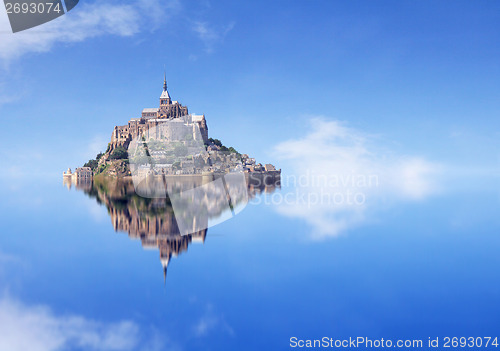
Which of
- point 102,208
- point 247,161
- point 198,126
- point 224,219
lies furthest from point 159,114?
point 224,219

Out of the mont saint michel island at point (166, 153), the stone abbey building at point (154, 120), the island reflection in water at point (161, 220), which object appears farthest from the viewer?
the stone abbey building at point (154, 120)

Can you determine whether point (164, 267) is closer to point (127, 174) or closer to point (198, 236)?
point (198, 236)

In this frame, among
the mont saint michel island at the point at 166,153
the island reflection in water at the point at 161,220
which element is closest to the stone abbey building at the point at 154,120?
the mont saint michel island at the point at 166,153

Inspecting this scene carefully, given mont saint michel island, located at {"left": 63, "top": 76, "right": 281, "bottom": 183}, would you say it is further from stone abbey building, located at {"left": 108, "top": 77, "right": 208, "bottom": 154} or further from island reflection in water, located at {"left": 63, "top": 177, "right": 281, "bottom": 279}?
island reflection in water, located at {"left": 63, "top": 177, "right": 281, "bottom": 279}

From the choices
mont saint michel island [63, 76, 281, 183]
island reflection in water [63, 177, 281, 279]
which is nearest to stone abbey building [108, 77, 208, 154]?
mont saint michel island [63, 76, 281, 183]

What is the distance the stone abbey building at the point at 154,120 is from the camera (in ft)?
428

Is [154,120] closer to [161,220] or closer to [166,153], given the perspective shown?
[166,153]

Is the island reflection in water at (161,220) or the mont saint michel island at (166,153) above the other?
the mont saint michel island at (166,153)

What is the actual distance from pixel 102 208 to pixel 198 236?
937 inches

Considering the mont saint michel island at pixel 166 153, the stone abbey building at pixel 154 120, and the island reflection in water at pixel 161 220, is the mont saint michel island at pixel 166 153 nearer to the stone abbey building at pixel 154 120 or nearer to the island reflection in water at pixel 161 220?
the stone abbey building at pixel 154 120

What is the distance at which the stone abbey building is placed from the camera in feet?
428

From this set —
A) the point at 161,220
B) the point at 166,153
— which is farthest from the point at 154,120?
the point at 161,220

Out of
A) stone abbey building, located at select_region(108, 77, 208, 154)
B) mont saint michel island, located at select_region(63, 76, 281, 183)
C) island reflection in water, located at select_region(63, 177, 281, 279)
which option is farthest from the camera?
stone abbey building, located at select_region(108, 77, 208, 154)

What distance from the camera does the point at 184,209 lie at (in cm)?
4950
